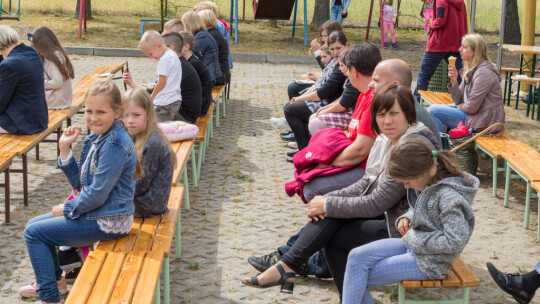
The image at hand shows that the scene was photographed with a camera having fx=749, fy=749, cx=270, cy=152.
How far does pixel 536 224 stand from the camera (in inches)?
257

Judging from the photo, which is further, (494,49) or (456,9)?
(494,49)

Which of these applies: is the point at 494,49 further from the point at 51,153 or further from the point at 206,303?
the point at 206,303

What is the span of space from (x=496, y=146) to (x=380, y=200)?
3.09m

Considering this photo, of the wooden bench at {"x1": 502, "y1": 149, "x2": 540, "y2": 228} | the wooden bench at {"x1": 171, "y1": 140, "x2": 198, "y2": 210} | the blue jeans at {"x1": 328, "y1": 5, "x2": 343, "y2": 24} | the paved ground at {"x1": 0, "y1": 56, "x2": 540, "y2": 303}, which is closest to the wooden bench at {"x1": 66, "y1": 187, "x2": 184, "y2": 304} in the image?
the paved ground at {"x1": 0, "y1": 56, "x2": 540, "y2": 303}

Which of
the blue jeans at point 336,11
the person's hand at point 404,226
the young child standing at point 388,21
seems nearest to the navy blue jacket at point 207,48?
the person's hand at point 404,226

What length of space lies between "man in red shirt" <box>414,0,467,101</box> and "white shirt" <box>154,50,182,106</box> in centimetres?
443

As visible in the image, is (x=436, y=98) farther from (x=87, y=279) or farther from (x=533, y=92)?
(x=87, y=279)

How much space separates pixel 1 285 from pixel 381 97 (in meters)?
2.82

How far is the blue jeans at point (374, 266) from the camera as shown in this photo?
405 cm

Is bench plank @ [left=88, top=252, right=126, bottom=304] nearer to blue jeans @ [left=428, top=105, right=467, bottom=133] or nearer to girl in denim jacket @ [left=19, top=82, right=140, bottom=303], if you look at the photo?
girl in denim jacket @ [left=19, top=82, right=140, bottom=303]

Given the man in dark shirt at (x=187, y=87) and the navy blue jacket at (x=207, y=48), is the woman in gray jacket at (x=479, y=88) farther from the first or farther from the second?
the navy blue jacket at (x=207, y=48)

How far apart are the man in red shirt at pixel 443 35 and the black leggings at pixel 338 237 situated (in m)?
6.33

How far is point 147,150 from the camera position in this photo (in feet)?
15.4

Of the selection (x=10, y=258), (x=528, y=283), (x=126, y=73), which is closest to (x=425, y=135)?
(x=528, y=283)
